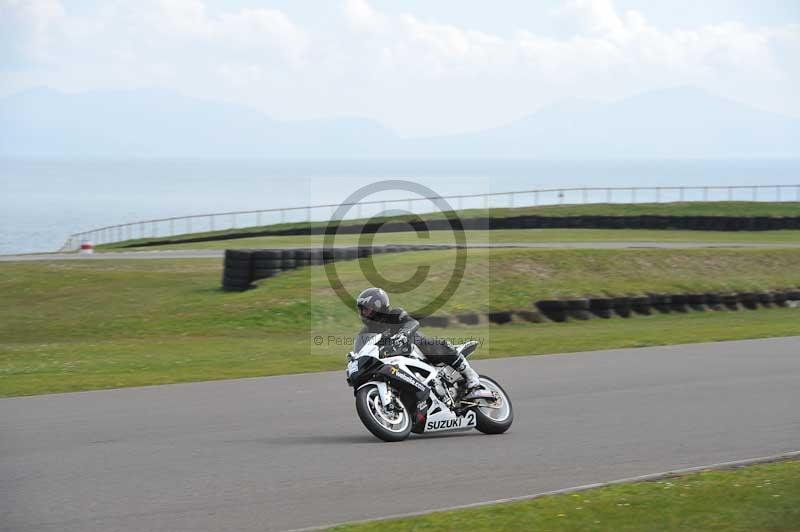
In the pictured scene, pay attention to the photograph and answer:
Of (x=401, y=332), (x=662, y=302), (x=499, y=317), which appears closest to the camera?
(x=401, y=332)

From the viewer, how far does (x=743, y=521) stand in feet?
23.6

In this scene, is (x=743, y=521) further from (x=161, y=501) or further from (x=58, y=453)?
(x=58, y=453)

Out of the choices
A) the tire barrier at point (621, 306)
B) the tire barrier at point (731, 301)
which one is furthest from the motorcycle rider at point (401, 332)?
the tire barrier at point (731, 301)

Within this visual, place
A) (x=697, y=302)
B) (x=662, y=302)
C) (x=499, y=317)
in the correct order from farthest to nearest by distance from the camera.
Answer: (x=697, y=302), (x=662, y=302), (x=499, y=317)

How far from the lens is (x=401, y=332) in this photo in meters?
10.3

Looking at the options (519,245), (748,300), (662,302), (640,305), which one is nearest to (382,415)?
(640,305)

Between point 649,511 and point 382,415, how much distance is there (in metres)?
3.37

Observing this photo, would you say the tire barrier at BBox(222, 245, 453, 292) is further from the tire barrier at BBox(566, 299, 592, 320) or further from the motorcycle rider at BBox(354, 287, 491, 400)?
the motorcycle rider at BBox(354, 287, 491, 400)

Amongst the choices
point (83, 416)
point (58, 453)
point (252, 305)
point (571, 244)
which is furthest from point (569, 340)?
point (571, 244)

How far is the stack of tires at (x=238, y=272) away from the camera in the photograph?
2703 cm

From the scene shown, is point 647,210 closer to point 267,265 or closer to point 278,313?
point 267,265

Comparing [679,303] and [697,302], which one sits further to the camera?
[697,302]

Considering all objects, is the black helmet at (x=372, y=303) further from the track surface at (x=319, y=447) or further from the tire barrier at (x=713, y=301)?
the tire barrier at (x=713, y=301)

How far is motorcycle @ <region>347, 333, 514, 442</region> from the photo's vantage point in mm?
10055
